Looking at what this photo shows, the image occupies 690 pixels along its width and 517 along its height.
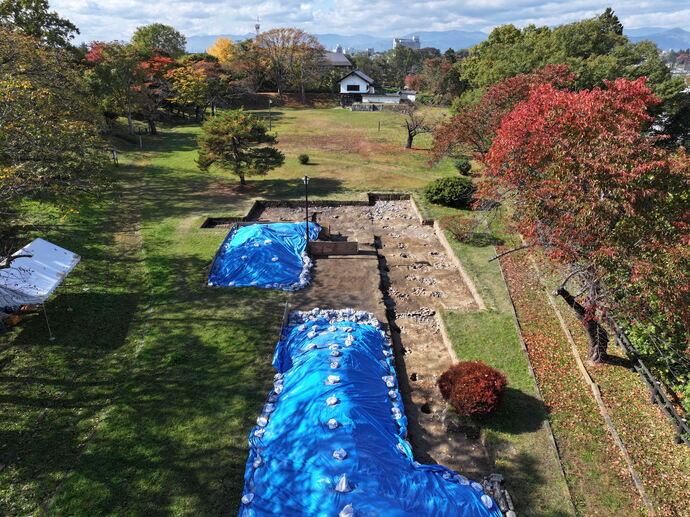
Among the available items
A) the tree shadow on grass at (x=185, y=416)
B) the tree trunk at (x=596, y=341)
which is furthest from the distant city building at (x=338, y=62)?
the tree trunk at (x=596, y=341)

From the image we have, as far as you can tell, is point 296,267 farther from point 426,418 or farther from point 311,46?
point 311,46

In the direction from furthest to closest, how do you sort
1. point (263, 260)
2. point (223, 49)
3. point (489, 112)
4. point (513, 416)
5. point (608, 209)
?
point (223, 49) < point (489, 112) < point (263, 260) < point (513, 416) < point (608, 209)

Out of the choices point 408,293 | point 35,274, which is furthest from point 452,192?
point 35,274

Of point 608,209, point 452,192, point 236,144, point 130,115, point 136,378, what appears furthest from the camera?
point 130,115

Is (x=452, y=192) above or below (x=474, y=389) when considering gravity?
above

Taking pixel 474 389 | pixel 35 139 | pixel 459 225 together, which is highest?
pixel 35 139

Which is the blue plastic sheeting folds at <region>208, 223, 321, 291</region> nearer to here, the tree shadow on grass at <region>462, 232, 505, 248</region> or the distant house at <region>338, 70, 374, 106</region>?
the tree shadow on grass at <region>462, 232, 505, 248</region>

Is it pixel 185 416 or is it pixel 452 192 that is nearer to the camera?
pixel 185 416

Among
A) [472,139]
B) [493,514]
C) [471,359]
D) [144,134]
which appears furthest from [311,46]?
[493,514]

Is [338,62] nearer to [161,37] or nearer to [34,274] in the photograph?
[161,37]
